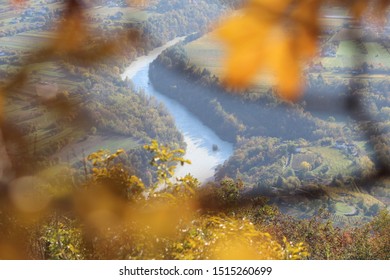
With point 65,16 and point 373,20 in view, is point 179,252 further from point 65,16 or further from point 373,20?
point 373,20

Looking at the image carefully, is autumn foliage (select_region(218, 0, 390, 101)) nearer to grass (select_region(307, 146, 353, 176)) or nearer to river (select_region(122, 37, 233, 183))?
river (select_region(122, 37, 233, 183))

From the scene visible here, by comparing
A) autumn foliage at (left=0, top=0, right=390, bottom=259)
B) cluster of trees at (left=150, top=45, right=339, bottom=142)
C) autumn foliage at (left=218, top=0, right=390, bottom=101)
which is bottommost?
autumn foliage at (left=0, top=0, right=390, bottom=259)

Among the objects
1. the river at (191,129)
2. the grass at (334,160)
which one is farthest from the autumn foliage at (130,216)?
the grass at (334,160)

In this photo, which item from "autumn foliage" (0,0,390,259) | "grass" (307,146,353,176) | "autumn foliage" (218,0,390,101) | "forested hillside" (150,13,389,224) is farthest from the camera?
"autumn foliage" (0,0,390,259)

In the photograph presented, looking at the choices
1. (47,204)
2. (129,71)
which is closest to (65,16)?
(129,71)

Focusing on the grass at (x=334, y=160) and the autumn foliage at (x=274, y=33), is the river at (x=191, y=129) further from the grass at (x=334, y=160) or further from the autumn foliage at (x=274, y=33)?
the autumn foliage at (x=274, y=33)

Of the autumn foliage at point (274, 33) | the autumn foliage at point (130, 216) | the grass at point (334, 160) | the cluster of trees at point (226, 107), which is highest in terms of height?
the autumn foliage at point (274, 33)

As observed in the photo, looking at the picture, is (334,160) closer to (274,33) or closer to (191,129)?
(191,129)

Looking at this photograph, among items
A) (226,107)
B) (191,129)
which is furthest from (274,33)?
(191,129)

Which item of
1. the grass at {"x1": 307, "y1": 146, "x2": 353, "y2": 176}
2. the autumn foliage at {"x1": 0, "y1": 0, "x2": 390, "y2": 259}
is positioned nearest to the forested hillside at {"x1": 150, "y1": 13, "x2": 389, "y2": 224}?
the grass at {"x1": 307, "y1": 146, "x2": 353, "y2": 176}
